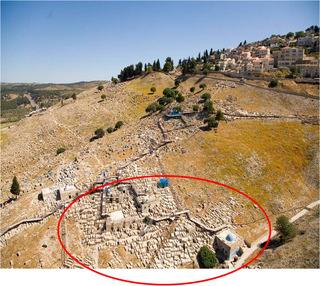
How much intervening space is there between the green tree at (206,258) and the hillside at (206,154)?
566cm

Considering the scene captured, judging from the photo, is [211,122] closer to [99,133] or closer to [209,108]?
[209,108]

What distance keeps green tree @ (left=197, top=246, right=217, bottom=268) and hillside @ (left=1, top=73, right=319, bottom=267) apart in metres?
5.66

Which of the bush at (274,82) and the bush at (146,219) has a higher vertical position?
the bush at (274,82)

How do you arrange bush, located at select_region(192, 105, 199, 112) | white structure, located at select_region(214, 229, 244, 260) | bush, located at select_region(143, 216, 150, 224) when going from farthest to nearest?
bush, located at select_region(192, 105, 199, 112)
bush, located at select_region(143, 216, 150, 224)
white structure, located at select_region(214, 229, 244, 260)

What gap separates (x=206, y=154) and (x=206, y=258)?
764 inches

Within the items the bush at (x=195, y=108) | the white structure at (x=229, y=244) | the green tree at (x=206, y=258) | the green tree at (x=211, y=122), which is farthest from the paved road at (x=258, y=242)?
the bush at (x=195, y=108)

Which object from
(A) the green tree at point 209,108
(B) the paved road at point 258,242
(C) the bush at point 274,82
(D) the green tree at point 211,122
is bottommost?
(B) the paved road at point 258,242

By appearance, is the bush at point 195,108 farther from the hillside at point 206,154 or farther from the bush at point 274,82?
the bush at point 274,82

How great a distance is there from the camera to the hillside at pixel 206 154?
32938 millimetres

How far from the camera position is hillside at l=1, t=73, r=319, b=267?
108 ft

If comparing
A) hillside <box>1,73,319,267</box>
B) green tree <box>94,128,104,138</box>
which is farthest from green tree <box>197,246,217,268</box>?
green tree <box>94,128,104,138</box>

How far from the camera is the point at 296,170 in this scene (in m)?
38.3

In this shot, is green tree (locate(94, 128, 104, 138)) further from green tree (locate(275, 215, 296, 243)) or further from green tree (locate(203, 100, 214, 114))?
green tree (locate(275, 215, 296, 243))

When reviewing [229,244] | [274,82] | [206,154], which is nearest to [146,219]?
[229,244]
